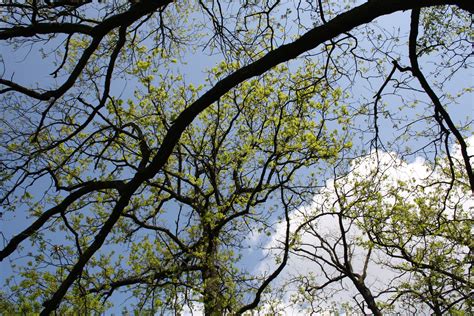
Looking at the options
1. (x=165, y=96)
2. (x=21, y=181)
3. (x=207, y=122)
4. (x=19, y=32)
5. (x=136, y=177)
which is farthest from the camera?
(x=207, y=122)

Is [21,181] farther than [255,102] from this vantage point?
No

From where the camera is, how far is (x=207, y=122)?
45.5 feet

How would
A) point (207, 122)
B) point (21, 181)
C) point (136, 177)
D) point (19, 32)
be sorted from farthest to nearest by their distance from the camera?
point (207, 122)
point (21, 181)
point (19, 32)
point (136, 177)

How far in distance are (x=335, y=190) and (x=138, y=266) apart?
6.56m

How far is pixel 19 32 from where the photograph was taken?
13.6 feet

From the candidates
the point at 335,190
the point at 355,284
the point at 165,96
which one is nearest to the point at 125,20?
the point at 165,96

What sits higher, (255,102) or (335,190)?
(255,102)

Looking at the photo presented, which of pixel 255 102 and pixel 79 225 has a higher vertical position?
pixel 255 102

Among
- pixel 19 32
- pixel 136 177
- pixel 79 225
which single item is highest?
pixel 79 225

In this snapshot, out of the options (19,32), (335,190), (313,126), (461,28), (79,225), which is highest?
(313,126)

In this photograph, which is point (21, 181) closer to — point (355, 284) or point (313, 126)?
point (313, 126)

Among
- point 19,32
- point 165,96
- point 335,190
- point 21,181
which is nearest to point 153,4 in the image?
point 19,32

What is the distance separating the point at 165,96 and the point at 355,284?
890 cm

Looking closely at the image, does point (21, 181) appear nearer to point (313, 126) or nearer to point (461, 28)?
point (461, 28)
